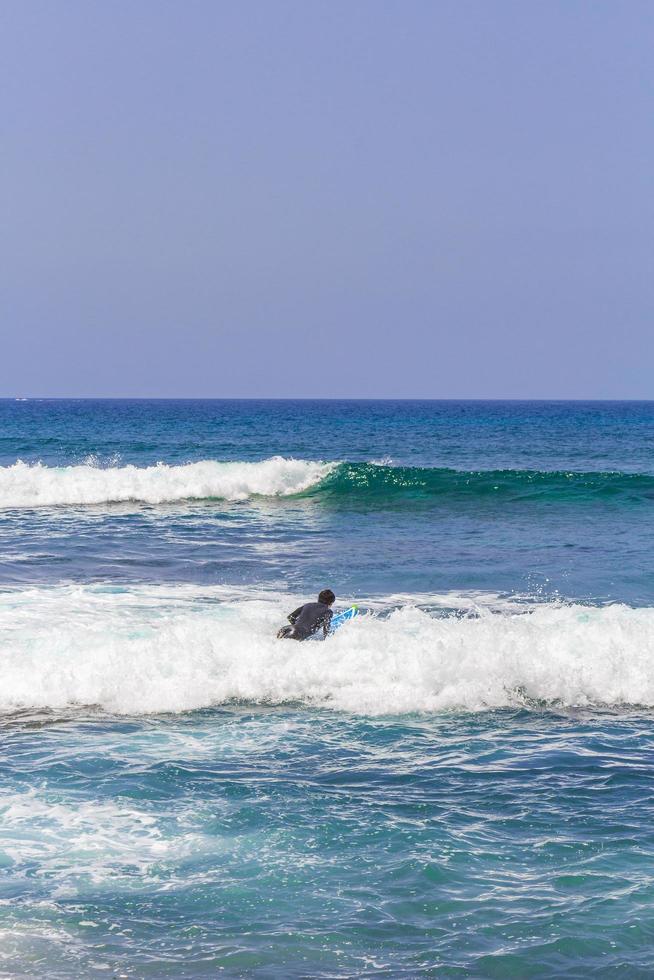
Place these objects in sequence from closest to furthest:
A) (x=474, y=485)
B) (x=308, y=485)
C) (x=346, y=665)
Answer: (x=346, y=665)
(x=474, y=485)
(x=308, y=485)

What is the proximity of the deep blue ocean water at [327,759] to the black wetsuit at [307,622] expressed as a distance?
499 millimetres

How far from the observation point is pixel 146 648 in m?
13.8

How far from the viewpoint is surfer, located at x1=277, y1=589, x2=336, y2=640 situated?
47.2 ft

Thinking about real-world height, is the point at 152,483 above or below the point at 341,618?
above

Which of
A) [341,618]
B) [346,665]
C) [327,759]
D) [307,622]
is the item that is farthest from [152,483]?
[327,759]

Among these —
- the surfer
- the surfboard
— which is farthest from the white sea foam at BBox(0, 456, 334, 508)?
the surfer

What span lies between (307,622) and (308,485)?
891 inches

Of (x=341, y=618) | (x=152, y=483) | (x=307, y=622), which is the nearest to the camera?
(x=307, y=622)

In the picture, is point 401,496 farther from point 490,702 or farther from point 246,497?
point 490,702

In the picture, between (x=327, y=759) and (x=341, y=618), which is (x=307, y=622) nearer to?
(x=341, y=618)

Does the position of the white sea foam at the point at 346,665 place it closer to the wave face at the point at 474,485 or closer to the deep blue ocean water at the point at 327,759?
the deep blue ocean water at the point at 327,759

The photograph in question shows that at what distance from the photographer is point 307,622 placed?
47.6ft

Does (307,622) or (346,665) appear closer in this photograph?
(346,665)

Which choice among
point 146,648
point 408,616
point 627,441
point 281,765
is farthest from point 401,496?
point 627,441
